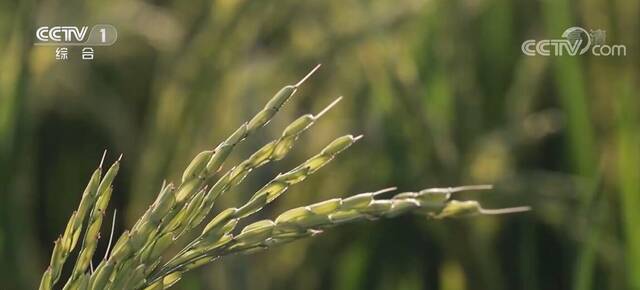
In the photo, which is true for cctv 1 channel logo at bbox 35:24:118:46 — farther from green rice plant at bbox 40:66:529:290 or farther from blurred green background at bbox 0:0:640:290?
green rice plant at bbox 40:66:529:290

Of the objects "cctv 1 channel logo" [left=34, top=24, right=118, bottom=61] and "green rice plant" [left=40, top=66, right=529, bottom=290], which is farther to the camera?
"cctv 1 channel logo" [left=34, top=24, right=118, bottom=61]

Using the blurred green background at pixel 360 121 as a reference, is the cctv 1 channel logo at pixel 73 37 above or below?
above

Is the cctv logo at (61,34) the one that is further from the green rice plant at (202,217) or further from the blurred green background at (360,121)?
the green rice plant at (202,217)

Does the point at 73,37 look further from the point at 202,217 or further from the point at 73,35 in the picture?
the point at 202,217

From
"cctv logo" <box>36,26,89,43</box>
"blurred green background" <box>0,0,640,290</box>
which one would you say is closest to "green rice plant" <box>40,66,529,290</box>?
"blurred green background" <box>0,0,640,290</box>

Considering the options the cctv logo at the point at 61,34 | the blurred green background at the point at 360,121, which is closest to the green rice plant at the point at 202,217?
the blurred green background at the point at 360,121

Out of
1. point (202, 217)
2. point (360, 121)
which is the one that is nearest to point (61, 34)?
point (360, 121)

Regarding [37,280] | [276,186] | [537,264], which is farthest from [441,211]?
[37,280]
